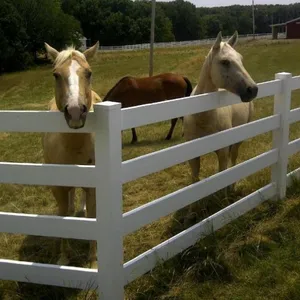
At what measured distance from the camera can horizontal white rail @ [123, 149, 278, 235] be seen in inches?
137

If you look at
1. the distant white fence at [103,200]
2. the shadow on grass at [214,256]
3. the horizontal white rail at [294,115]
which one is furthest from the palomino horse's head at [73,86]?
the horizontal white rail at [294,115]

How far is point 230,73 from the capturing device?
473 centimetres

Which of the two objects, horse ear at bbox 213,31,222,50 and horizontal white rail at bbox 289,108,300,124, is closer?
horse ear at bbox 213,31,222,50

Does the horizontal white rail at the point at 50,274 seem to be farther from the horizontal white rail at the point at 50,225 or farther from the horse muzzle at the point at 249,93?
the horse muzzle at the point at 249,93

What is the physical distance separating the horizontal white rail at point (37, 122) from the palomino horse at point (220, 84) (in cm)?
193

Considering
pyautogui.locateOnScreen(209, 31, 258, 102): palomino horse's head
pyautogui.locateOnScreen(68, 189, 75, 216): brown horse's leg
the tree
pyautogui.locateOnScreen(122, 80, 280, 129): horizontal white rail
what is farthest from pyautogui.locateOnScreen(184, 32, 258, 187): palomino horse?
the tree

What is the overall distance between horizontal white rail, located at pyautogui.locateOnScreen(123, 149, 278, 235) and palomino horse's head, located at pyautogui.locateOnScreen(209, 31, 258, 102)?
762 mm

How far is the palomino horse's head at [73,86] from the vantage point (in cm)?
302

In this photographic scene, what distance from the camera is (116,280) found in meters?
3.30

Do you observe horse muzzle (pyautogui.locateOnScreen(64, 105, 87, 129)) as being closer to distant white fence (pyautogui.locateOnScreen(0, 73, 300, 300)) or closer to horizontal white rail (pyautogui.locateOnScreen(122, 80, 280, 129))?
distant white fence (pyautogui.locateOnScreen(0, 73, 300, 300))

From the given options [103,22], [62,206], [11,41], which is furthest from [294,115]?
[103,22]

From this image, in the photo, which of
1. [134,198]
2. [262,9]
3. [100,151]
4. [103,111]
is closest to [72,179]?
[100,151]

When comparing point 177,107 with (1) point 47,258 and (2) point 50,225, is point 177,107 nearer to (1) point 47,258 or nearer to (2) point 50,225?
(2) point 50,225

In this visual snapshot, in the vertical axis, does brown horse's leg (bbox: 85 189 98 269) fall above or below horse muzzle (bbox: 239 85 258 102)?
below
